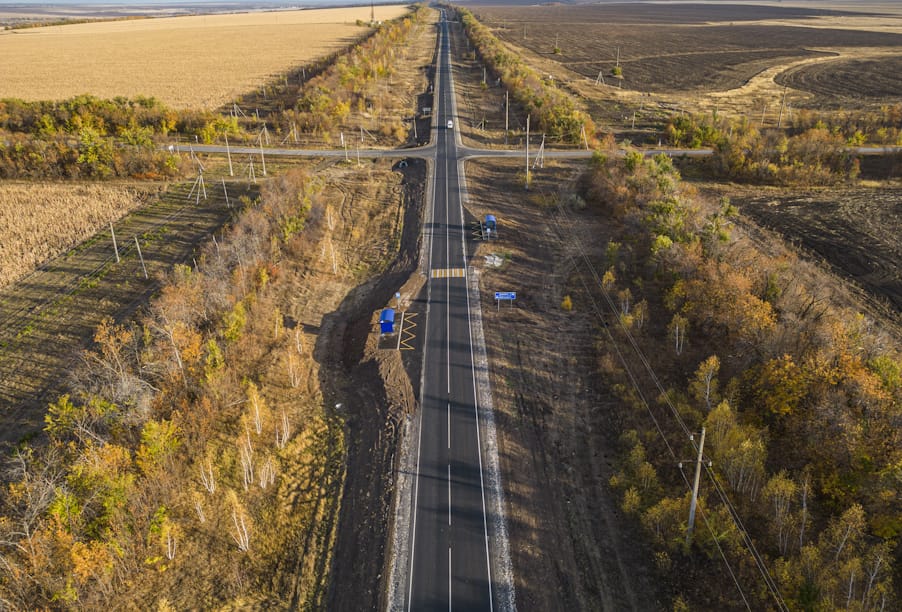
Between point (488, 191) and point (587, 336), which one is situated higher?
point (488, 191)

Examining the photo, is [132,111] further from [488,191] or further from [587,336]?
[587,336]

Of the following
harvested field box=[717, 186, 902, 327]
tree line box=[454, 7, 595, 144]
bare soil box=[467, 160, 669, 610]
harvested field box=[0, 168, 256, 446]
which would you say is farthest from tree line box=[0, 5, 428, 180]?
harvested field box=[717, 186, 902, 327]

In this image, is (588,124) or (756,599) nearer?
(756,599)

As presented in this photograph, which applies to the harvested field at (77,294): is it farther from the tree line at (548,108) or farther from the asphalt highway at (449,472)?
the tree line at (548,108)

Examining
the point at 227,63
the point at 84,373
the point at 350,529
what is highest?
the point at 227,63

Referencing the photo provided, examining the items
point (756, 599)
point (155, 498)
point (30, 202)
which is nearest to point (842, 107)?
point (756, 599)

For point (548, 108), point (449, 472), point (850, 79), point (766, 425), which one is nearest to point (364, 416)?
point (449, 472)

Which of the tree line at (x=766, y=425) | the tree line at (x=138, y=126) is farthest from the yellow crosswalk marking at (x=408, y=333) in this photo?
the tree line at (x=138, y=126)
